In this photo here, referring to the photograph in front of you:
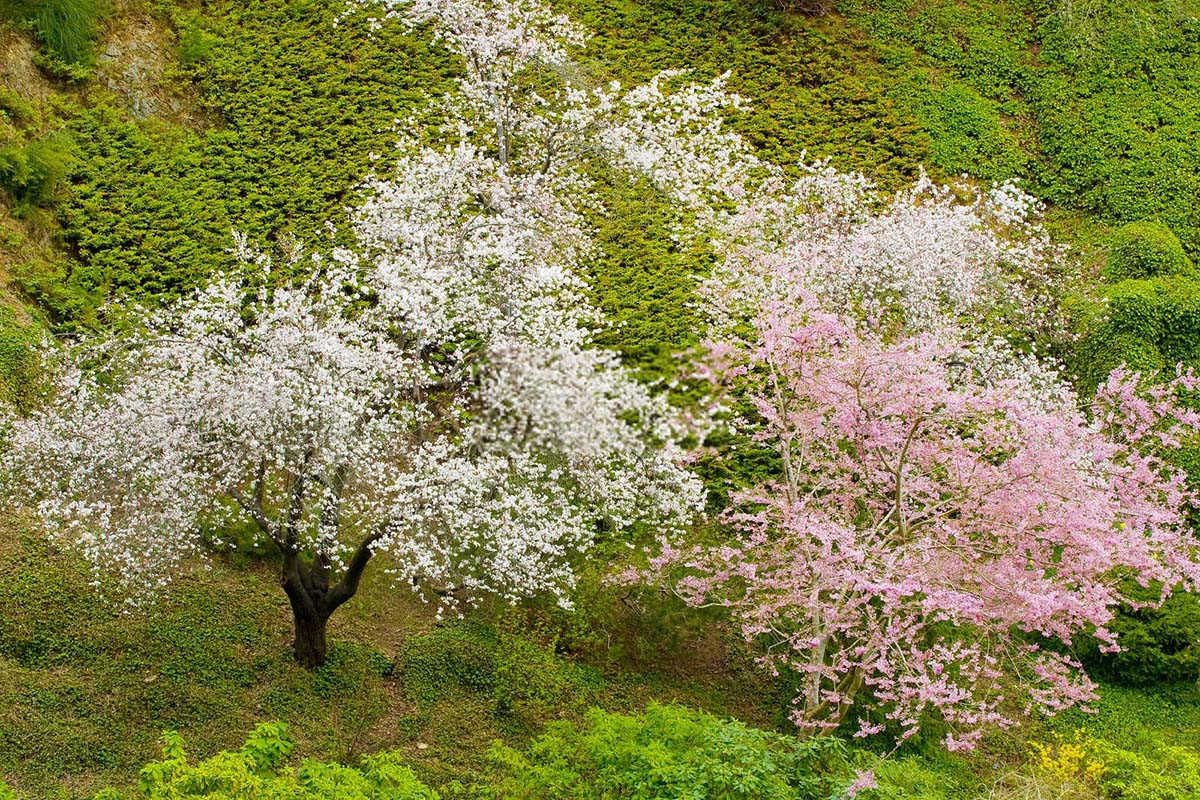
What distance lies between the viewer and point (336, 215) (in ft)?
51.5

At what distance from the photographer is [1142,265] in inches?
673

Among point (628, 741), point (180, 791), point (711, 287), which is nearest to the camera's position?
point (180, 791)

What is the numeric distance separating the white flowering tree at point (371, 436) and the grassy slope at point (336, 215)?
0.68 meters

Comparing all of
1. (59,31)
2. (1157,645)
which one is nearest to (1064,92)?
(1157,645)

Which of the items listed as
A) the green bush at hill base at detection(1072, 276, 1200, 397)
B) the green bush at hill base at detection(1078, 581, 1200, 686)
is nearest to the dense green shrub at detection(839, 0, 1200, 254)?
the green bush at hill base at detection(1072, 276, 1200, 397)

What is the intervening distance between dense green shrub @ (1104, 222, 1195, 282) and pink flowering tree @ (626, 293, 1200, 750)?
7.34m

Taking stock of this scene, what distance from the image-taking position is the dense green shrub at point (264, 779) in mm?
6805

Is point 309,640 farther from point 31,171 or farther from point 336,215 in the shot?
point 31,171

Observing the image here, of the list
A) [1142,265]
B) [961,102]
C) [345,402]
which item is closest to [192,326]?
[345,402]

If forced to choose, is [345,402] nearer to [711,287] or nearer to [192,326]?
[192,326]

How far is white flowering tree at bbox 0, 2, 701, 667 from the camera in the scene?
8.27 metres

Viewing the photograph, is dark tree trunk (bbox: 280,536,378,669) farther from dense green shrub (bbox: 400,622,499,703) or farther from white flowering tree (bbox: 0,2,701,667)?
dense green shrub (bbox: 400,622,499,703)

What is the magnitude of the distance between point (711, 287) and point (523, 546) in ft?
18.2

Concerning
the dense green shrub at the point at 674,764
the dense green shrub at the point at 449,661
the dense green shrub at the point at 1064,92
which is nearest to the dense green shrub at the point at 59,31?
the dense green shrub at the point at 449,661
